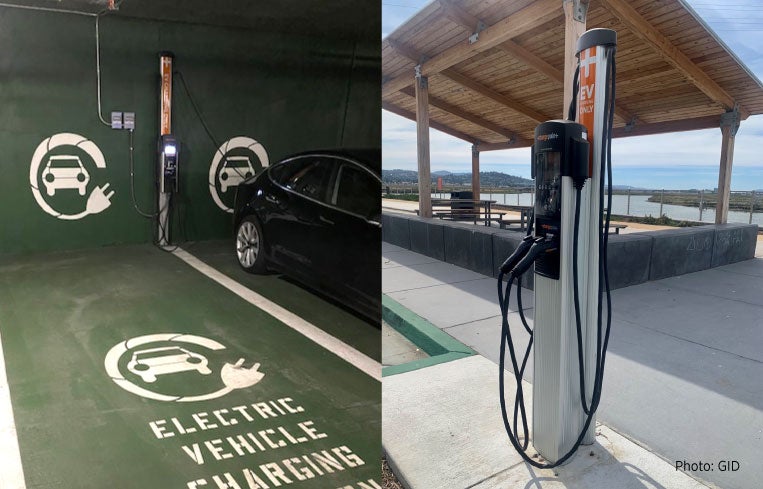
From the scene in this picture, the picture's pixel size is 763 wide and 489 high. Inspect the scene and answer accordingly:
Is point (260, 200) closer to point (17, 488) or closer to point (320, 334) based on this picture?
point (320, 334)

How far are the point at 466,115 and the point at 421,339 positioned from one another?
5.04 metres

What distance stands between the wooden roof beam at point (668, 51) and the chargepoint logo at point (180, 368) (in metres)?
3.74

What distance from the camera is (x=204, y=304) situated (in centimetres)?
83

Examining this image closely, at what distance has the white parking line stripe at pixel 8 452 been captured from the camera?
2.96 feet

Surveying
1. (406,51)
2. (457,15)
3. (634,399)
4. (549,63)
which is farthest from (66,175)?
(406,51)

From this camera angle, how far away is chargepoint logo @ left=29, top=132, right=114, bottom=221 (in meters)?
0.71

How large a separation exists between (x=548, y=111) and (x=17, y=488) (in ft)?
21.0

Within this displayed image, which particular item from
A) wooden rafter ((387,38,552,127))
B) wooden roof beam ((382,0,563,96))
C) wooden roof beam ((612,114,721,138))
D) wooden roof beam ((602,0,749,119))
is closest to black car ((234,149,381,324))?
wooden roof beam ((382,0,563,96))

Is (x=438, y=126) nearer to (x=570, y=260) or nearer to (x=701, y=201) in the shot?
(x=701, y=201)

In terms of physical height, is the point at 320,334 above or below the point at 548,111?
below

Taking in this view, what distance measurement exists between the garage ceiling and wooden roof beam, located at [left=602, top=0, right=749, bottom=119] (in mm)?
3617

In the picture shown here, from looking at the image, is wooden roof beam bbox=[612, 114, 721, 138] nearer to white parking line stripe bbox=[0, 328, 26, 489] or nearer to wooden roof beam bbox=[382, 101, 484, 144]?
wooden roof beam bbox=[382, 101, 484, 144]

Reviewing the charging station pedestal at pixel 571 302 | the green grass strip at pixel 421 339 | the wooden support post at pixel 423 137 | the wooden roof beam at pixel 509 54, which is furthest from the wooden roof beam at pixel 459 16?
the charging station pedestal at pixel 571 302

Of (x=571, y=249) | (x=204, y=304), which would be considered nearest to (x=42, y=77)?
(x=204, y=304)
